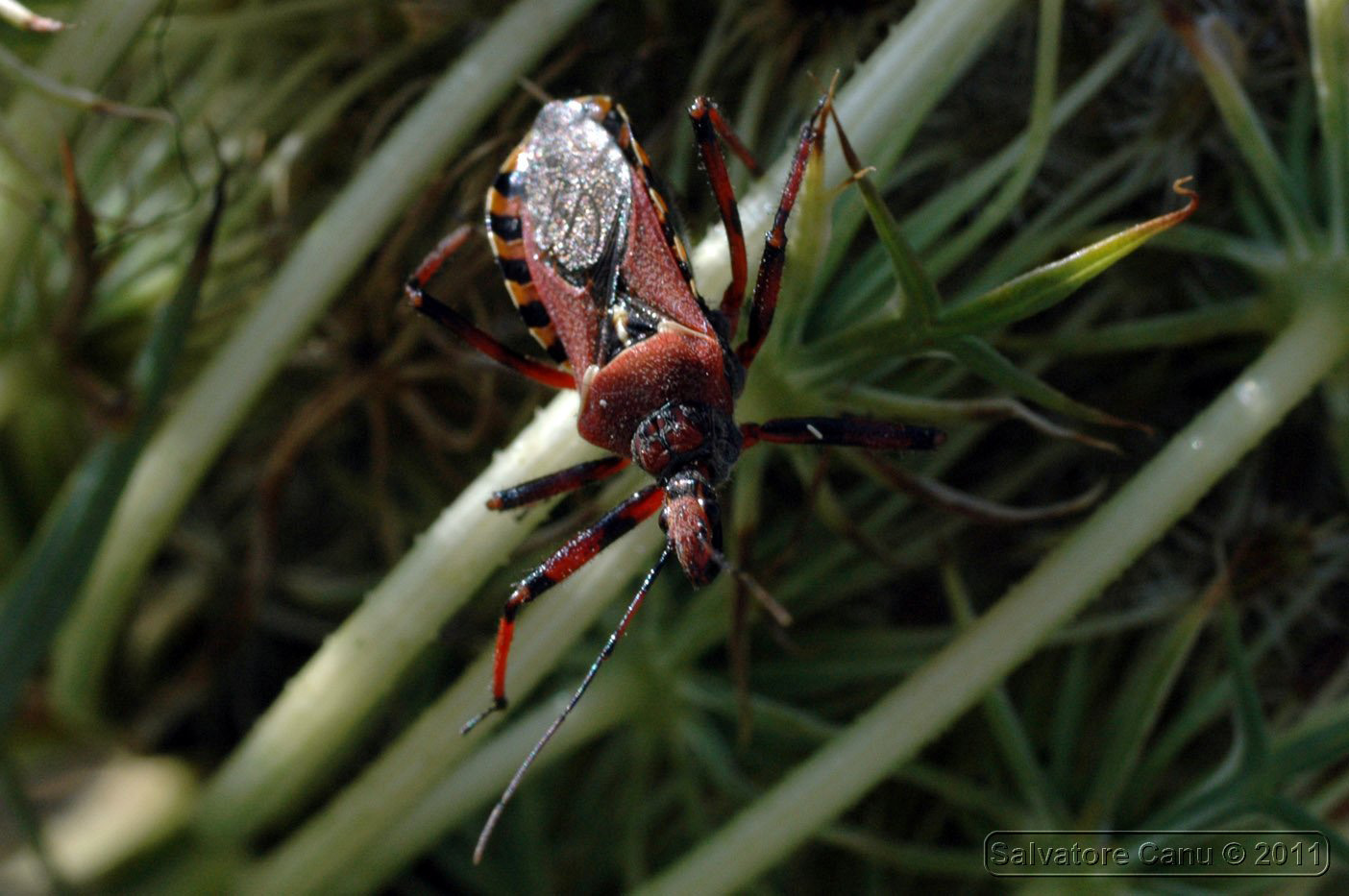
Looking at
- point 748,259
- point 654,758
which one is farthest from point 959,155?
point 654,758

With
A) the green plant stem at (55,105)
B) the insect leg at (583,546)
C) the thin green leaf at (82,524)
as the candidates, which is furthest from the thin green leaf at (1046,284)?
the green plant stem at (55,105)

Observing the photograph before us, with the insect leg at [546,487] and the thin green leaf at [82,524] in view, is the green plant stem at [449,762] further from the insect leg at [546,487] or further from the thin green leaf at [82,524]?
the thin green leaf at [82,524]

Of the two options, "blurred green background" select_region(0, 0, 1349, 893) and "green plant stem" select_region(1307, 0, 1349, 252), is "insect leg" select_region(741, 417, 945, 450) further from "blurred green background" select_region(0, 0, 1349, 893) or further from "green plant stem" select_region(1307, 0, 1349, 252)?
→ "green plant stem" select_region(1307, 0, 1349, 252)

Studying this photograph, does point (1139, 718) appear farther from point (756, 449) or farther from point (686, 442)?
point (686, 442)

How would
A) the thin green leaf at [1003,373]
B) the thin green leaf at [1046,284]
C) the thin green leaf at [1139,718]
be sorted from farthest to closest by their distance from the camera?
the thin green leaf at [1139,718] → the thin green leaf at [1003,373] → the thin green leaf at [1046,284]

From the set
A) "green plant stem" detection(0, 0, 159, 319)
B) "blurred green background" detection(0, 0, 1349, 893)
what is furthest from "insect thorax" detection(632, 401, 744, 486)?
"green plant stem" detection(0, 0, 159, 319)
